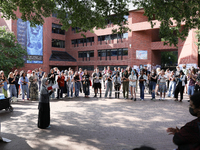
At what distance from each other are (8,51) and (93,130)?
970 inches

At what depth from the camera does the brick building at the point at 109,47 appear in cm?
3106

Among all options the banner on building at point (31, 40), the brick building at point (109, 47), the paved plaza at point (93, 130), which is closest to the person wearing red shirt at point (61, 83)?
the paved plaza at point (93, 130)

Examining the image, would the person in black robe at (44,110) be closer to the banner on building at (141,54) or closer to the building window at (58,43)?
the banner on building at (141,54)

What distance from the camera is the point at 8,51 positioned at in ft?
84.7

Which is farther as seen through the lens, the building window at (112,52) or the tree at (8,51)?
the building window at (112,52)

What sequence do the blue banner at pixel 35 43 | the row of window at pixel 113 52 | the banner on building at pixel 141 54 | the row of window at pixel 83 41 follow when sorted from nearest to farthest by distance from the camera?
1. the blue banner at pixel 35 43
2. the banner on building at pixel 141 54
3. the row of window at pixel 113 52
4. the row of window at pixel 83 41

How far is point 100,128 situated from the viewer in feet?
19.6

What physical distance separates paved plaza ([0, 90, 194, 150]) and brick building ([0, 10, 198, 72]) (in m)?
24.4

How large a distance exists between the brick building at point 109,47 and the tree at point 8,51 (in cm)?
453

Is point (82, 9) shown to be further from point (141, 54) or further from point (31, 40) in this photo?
point (141, 54)

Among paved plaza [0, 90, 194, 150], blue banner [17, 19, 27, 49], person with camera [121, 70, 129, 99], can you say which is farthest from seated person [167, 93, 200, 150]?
blue banner [17, 19, 27, 49]

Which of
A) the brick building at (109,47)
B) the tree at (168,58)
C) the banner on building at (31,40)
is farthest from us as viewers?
the tree at (168,58)

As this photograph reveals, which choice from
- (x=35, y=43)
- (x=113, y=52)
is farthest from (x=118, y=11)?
(x=113, y=52)

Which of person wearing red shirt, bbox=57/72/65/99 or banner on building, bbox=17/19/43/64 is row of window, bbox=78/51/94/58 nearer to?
banner on building, bbox=17/19/43/64
